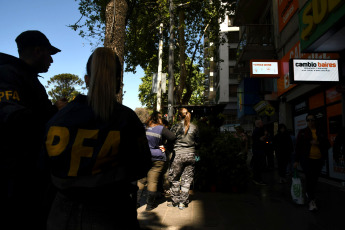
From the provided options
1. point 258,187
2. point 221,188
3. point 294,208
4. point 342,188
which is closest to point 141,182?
point 221,188

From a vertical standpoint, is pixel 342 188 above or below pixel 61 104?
below

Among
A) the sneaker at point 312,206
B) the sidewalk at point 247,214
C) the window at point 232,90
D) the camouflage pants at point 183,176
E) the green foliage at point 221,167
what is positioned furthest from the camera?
the window at point 232,90

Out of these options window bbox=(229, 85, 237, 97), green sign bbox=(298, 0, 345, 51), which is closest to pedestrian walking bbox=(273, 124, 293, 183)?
green sign bbox=(298, 0, 345, 51)

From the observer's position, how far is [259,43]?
15539 mm

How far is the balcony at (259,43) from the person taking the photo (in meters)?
15.4

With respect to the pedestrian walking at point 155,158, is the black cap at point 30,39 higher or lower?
higher

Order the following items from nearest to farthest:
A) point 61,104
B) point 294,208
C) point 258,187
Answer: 1. point 61,104
2. point 294,208
3. point 258,187

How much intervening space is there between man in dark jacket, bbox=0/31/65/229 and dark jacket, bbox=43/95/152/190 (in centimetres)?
18

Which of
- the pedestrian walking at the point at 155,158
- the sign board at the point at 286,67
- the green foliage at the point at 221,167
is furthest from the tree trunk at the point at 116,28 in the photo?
the sign board at the point at 286,67

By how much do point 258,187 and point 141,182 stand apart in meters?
3.99

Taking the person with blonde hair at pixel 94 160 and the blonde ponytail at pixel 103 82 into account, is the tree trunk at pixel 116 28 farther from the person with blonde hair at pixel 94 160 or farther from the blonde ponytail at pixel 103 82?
the person with blonde hair at pixel 94 160

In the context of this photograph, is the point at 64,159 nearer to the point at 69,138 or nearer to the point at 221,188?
the point at 69,138

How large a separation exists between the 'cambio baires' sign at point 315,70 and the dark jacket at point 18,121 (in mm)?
8014

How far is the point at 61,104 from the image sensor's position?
1876mm
